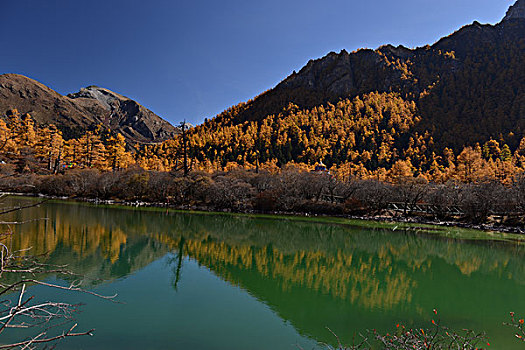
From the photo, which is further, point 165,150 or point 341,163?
point 165,150


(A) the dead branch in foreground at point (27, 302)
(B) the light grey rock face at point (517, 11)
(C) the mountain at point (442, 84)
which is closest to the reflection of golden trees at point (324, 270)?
(A) the dead branch in foreground at point (27, 302)

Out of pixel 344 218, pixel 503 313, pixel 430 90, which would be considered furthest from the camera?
pixel 430 90

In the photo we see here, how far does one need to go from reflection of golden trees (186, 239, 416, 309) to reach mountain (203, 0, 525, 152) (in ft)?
266

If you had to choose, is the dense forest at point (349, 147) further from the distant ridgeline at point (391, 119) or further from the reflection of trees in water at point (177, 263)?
the reflection of trees in water at point (177, 263)

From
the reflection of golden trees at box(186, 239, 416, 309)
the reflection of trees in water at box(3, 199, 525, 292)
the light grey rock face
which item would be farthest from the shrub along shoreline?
the light grey rock face

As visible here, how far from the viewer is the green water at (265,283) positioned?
782 cm

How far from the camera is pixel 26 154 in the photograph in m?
Answer: 3.10

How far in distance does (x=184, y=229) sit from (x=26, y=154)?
20235mm

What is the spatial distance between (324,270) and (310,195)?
80.1 feet

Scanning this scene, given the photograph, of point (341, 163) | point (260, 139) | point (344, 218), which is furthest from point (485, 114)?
point (344, 218)

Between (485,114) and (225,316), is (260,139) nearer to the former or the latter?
(485,114)

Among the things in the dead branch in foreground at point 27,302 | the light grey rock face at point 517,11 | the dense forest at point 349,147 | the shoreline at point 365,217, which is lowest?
the shoreline at point 365,217

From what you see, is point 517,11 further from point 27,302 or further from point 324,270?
point 27,302

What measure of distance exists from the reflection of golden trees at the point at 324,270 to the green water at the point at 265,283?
5 cm
